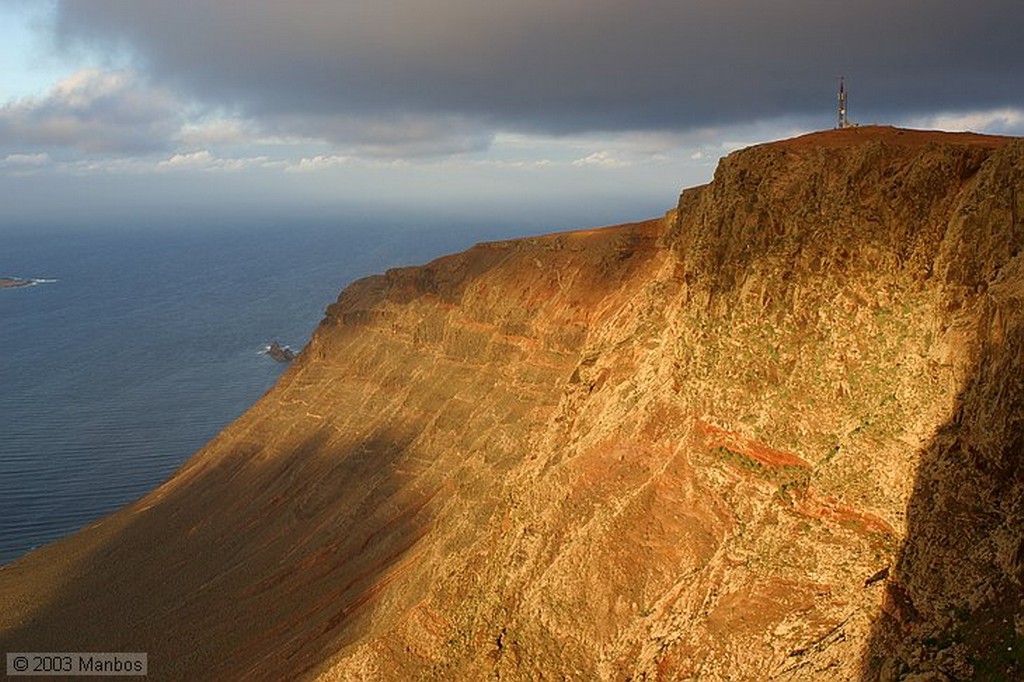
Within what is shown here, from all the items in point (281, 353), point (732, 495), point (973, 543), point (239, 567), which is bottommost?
point (239, 567)

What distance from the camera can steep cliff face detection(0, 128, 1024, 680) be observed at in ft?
60.0

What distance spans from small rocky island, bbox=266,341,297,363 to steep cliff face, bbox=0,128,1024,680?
8346 cm

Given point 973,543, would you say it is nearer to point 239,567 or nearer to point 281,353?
point 239,567

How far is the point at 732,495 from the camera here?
24.8m

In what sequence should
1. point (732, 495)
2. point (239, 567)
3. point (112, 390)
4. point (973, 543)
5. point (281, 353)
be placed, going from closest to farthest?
1. point (973, 543)
2. point (732, 495)
3. point (239, 567)
4. point (112, 390)
5. point (281, 353)

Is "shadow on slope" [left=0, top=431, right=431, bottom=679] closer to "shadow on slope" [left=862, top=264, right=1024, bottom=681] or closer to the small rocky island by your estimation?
"shadow on slope" [left=862, top=264, right=1024, bottom=681]

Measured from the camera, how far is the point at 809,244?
84.8 feet

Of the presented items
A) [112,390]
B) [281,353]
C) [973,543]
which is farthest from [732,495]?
[281,353]

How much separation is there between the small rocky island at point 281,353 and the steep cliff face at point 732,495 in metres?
83.5

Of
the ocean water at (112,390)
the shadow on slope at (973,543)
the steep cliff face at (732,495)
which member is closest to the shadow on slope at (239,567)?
the steep cliff face at (732,495)

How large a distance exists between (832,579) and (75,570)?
54.3m

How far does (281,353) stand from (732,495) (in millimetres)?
120361

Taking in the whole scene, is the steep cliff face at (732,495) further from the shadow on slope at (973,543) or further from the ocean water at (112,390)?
the ocean water at (112,390)

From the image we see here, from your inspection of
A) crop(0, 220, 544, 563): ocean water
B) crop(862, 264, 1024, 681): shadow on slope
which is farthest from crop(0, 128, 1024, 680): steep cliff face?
crop(0, 220, 544, 563): ocean water
